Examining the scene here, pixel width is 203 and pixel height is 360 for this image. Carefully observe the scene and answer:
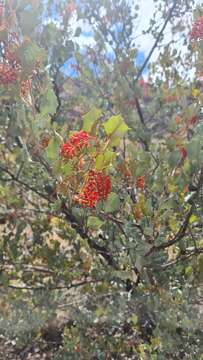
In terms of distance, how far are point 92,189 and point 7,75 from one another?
50cm

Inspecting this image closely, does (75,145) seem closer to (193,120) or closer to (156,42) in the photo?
(193,120)

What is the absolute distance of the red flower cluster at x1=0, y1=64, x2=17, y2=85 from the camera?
5.39 feet

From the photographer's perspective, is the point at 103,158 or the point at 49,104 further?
the point at 49,104

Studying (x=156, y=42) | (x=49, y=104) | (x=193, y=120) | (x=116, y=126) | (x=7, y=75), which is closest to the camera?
(x=116, y=126)

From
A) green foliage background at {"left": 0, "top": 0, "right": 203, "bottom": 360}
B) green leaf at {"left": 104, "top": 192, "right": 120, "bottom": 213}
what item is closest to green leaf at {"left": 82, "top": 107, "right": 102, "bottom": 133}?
green foliage background at {"left": 0, "top": 0, "right": 203, "bottom": 360}

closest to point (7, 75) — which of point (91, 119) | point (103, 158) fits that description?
point (91, 119)

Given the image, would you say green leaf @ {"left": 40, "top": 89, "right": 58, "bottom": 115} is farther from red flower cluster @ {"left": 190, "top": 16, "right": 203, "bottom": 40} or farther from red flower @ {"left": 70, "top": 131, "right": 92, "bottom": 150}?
red flower cluster @ {"left": 190, "top": 16, "right": 203, "bottom": 40}

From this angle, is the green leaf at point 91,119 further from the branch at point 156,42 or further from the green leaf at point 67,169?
the branch at point 156,42

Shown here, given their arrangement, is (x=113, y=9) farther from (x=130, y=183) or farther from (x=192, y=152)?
(x=192, y=152)

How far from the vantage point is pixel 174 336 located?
2453 millimetres

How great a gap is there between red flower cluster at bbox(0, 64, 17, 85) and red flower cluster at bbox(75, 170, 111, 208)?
456 mm

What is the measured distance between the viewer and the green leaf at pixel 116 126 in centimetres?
139

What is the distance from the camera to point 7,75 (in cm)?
164

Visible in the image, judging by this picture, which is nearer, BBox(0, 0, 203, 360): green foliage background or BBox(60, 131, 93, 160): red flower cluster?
BBox(60, 131, 93, 160): red flower cluster
